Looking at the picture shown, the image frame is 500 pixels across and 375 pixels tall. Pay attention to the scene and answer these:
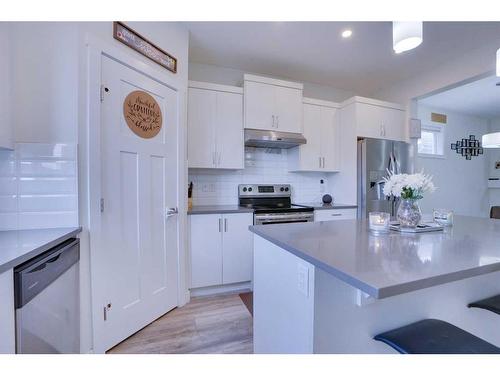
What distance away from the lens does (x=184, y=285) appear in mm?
2266

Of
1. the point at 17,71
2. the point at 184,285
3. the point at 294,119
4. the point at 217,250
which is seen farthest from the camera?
the point at 294,119

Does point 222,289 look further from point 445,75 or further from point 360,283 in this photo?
point 445,75

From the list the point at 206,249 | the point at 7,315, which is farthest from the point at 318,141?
the point at 7,315

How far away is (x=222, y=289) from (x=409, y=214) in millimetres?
1983

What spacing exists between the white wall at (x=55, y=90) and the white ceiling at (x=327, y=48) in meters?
1.19

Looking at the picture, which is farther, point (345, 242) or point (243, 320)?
point (243, 320)

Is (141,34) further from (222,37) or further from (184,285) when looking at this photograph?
(184,285)

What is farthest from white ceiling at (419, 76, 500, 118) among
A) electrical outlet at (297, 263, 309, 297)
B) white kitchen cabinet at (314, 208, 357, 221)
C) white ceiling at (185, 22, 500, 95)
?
electrical outlet at (297, 263, 309, 297)

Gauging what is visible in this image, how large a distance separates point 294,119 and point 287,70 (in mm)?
726

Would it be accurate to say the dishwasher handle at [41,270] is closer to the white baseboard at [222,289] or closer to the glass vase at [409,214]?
the white baseboard at [222,289]

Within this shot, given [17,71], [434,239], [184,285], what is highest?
[17,71]

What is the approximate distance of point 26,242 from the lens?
1.10 metres

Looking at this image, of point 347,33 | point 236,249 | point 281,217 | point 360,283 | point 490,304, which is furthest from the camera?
point 281,217
